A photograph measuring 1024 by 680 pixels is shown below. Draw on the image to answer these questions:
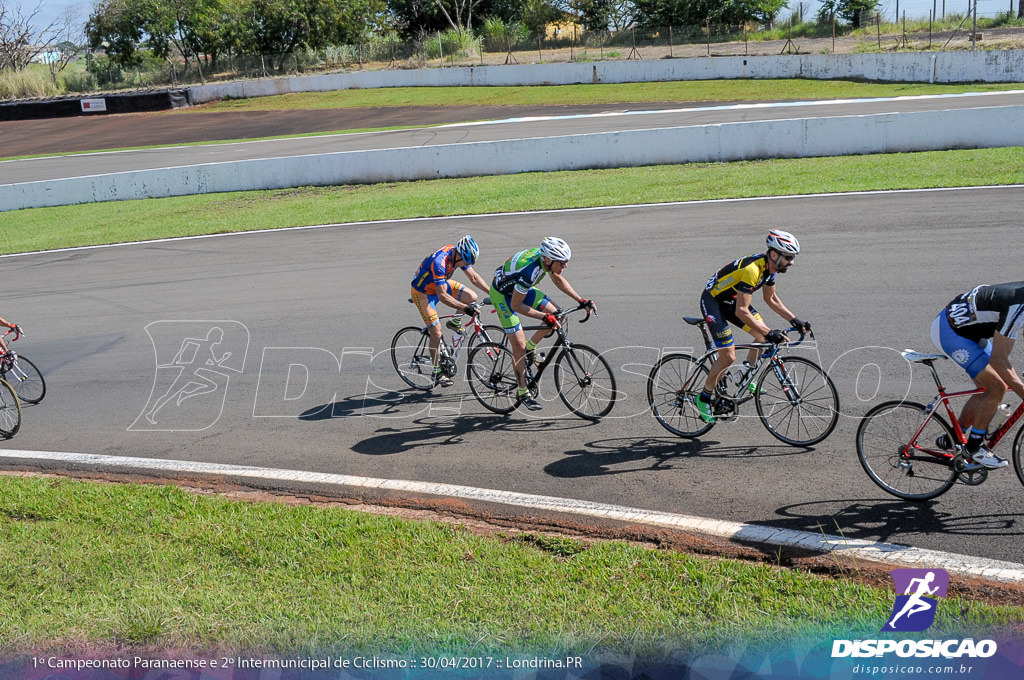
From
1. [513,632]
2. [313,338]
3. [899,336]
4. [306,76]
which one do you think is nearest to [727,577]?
[513,632]

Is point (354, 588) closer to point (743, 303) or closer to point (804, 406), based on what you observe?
point (743, 303)

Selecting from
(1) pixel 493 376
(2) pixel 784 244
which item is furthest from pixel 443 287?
(2) pixel 784 244

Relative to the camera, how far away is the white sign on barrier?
5249cm

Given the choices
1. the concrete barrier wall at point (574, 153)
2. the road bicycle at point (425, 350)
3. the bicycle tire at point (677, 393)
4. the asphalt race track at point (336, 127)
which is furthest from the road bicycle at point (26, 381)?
the asphalt race track at point (336, 127)

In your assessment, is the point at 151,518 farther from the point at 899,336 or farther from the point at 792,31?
the point at 792,31

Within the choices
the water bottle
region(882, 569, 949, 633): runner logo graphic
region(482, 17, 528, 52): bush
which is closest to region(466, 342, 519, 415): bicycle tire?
the water bottle

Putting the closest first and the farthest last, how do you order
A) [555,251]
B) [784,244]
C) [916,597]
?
[916,597] → [784,244] → [555,251]

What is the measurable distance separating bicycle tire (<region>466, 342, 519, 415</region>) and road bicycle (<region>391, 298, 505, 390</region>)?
306 mm

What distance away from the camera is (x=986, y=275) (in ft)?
37.1

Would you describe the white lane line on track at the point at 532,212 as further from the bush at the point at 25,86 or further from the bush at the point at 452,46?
the bush at the point at 25,86

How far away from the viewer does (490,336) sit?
958 centimetres

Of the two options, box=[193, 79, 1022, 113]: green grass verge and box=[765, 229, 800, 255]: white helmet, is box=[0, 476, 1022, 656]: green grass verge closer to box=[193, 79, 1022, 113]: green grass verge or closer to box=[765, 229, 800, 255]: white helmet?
box=[765, 229, 800, 255]: white helmet

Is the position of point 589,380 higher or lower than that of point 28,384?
Result: higher

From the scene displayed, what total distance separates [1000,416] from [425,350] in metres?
5.99
